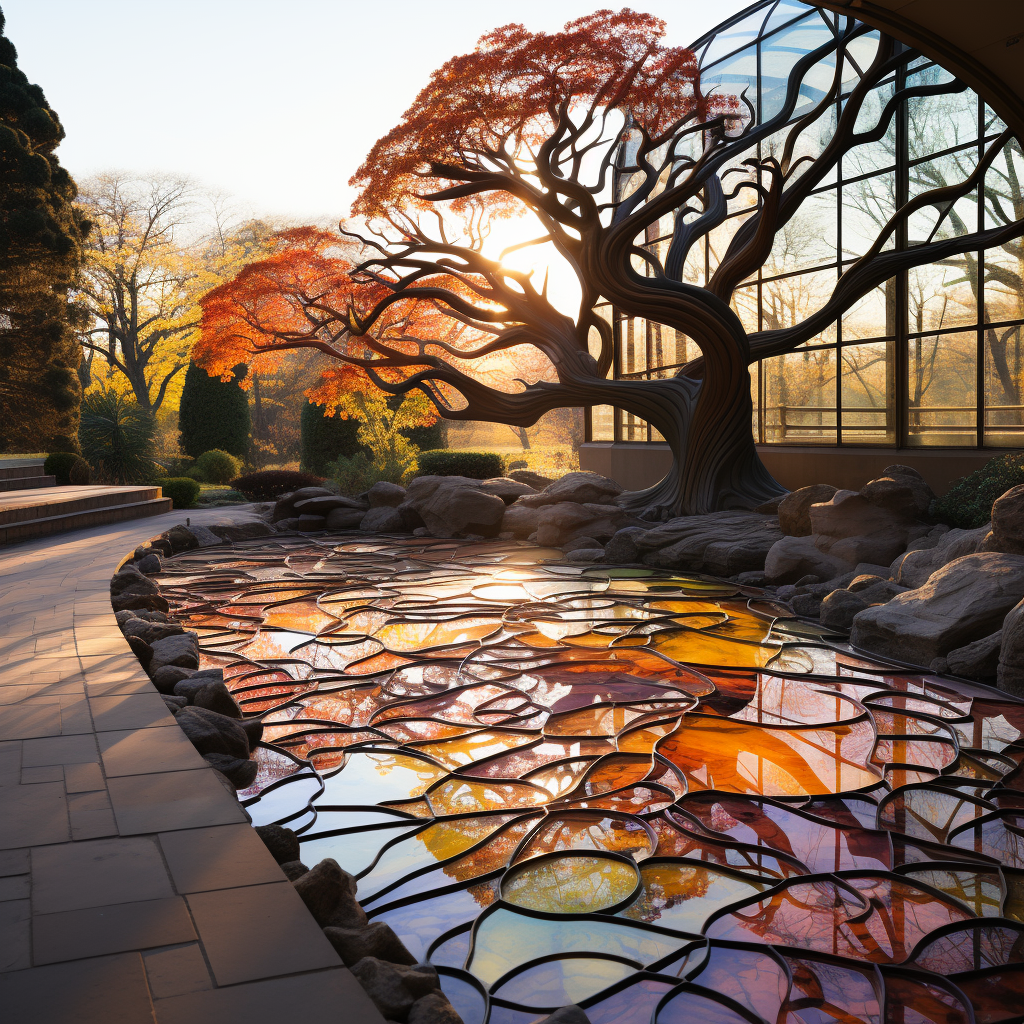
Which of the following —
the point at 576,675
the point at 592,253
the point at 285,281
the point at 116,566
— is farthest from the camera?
the point at 285,281

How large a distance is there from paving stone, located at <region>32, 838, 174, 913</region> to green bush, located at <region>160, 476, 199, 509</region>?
13.2 metres

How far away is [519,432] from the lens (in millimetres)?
38094

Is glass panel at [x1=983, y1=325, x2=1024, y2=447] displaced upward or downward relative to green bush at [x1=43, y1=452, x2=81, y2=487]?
upward

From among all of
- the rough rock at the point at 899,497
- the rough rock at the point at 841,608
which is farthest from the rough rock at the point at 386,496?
the rough rock at the point at 841,608

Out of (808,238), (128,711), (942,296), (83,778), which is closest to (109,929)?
(83,778)

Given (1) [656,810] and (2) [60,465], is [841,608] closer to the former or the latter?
(1) [656,810]

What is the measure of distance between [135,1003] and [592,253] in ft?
30.2

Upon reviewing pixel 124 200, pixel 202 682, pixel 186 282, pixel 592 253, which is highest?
pixel 124 200

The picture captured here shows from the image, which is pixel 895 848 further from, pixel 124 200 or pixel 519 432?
pixel 519 432

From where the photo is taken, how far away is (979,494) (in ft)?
22.8

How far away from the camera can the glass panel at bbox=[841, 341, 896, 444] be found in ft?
34.4

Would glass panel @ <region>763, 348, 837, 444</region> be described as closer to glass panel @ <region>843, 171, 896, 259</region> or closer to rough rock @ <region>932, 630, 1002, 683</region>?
glass panel @ <region>843, 171, 896, 259</region>

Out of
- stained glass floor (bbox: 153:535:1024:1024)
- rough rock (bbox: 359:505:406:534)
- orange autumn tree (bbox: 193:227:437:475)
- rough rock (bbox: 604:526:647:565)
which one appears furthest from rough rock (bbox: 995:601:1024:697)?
orange autumn tree (bbox: 193:227:437:475)

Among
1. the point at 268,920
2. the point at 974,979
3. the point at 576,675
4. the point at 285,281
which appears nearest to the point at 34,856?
the point at 268,920
